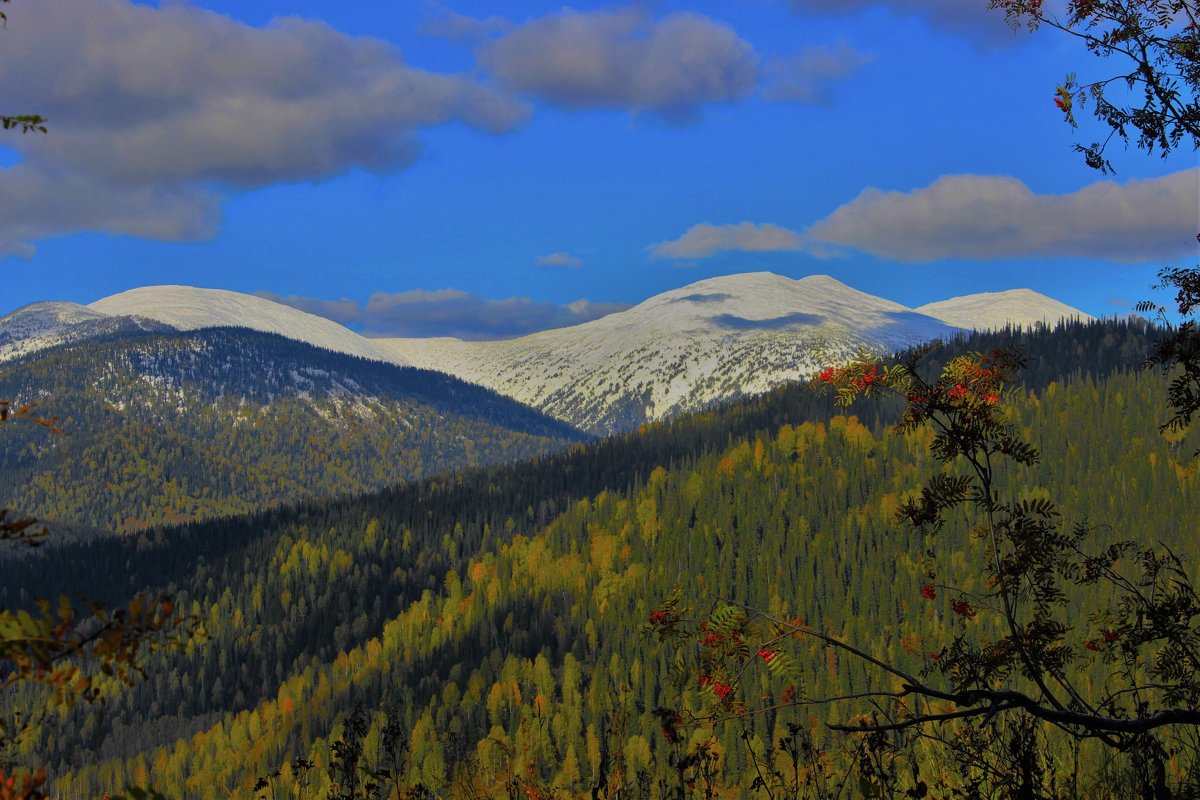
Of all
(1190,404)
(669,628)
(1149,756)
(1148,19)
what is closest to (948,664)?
(1149,756)

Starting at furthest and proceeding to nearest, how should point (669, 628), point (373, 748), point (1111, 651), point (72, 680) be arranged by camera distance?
point (373, 748)
point (1111, 651)
point (669, 628)
point (72, 680)

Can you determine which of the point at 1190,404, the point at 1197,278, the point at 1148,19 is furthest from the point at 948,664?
the point at 1148,19

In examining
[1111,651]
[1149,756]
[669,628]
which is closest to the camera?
[1149,756]

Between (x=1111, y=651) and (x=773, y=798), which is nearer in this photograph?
(x=773, y=798)

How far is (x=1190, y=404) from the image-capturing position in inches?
495

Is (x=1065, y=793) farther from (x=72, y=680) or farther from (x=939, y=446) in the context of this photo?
(x=72, y=680)

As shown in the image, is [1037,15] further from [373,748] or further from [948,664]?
[373,748]

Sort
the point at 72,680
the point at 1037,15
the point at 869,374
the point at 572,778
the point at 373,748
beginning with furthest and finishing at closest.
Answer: the point at 373,748, the point at 572,778, the point at 1037,15, the point at 869,374, the point at 72,680

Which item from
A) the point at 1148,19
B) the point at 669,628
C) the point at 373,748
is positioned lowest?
the point at 373,748

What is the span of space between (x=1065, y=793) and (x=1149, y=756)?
10.7 ft

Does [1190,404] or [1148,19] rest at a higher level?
[1148,19]

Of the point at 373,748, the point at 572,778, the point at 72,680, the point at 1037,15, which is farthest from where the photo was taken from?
the point at 373,748

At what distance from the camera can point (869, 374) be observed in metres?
12.9

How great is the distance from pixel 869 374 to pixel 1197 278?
4788 millimetres
